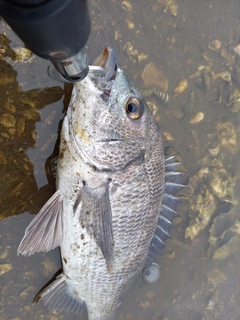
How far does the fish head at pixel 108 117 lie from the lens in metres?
2.11

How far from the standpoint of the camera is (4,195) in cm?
272

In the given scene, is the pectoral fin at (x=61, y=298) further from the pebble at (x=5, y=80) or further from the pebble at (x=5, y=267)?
the pebble at (x=5, y=80)

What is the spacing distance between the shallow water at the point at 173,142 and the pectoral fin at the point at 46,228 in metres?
0.38

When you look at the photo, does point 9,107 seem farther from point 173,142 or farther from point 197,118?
point 197,118

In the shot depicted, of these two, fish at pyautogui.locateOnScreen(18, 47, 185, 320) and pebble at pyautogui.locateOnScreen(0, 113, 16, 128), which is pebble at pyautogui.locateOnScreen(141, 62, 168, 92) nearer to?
fish at pyautogui.locateOnScreen(18, 47, 185, 320)

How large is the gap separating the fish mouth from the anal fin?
1.76m

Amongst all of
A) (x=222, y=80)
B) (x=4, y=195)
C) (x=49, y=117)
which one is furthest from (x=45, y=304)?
(x=222, y=80)

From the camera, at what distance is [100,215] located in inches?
89.5

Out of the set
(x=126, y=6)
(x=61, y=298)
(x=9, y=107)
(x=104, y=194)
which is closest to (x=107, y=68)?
(x=104, y=194)

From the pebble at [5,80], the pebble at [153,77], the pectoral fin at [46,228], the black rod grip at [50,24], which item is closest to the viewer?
the black rod grip at [50,24]

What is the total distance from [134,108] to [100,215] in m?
0.80

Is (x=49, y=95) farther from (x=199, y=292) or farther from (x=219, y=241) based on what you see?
(x=199, y=292)

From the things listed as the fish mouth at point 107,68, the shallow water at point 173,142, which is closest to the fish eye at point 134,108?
the fish mouth at point 107,68

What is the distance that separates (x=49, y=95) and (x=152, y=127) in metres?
0.92
